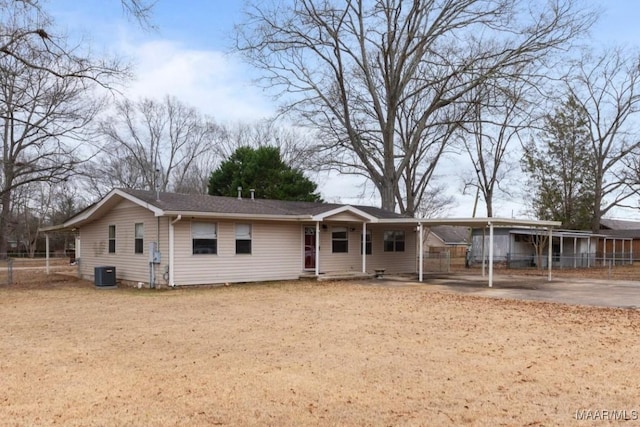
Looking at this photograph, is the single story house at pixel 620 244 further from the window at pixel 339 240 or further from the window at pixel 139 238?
the window at pixel 139 238

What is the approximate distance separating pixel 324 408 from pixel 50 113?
21.6m

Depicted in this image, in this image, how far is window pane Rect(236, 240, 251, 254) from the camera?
54.4 ft

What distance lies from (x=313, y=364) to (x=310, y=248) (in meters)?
12.8

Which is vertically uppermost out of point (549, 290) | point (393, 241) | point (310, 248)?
point (393, 241)

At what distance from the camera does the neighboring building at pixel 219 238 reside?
1513cm

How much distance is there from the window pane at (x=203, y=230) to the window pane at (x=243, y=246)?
3.06ft

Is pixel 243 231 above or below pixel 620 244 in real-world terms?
above

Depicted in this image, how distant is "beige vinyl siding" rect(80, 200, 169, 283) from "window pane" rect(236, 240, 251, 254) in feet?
8.13

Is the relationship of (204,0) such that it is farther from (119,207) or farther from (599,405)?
(599,405)

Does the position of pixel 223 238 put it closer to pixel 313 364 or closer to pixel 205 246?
pixel 205 246

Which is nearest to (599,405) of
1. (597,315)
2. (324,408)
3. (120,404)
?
(324,408)

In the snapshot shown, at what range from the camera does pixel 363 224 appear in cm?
1928

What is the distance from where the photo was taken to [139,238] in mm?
16141

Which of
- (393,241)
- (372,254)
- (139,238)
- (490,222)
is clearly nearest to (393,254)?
(393,241)
